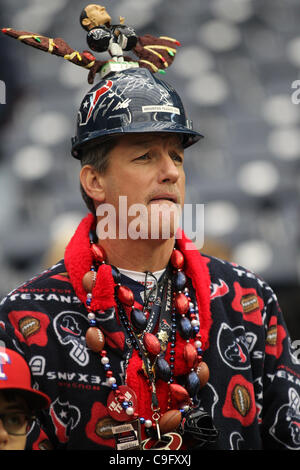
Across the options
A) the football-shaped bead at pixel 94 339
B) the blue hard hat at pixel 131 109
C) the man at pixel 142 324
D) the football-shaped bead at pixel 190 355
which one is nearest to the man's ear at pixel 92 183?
the man at pixel 142 324

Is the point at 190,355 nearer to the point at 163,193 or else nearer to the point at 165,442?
the point at 165,442

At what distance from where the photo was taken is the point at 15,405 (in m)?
2.41

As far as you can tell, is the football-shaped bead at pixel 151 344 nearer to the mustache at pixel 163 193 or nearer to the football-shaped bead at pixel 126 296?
the football-shaped bead at pixel 126 296

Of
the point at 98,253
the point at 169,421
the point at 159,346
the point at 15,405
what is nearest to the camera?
the point at 15,405

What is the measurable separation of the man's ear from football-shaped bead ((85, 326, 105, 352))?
0.51m

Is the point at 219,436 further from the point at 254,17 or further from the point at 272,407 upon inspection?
the point at 254,17

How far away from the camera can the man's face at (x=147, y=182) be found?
113 inches

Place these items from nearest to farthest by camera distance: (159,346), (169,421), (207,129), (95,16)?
(169,421)
(159,346)
(95,16)
(207,129)

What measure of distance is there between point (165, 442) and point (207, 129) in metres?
8.22

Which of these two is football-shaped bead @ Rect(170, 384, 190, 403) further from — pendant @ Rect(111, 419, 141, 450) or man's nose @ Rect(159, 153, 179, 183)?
man's nose @ Rect(159, 153, 179, 183)

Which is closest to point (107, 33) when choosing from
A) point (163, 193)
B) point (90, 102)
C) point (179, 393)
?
point (90, 102)

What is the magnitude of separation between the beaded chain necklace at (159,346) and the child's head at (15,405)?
361mm

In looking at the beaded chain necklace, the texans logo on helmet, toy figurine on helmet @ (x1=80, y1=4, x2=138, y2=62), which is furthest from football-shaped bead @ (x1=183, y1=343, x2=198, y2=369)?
toy figurine on helmet @ (x1=80, y1=4, x2=138, y2=62)

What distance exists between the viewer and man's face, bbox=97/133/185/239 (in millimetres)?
2875
